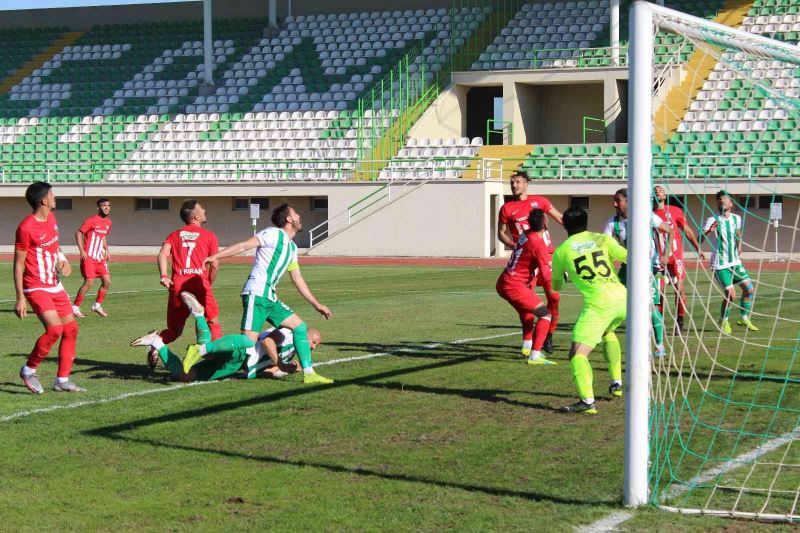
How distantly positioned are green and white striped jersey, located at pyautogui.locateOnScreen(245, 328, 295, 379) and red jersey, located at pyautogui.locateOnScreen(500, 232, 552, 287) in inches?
101

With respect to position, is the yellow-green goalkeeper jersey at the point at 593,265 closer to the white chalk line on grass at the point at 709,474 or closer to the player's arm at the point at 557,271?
the player's arm at the point at 557,271

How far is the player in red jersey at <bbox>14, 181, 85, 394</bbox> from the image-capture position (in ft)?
33.0

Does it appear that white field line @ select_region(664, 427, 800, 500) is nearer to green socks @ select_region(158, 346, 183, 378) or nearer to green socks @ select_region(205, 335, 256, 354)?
green socks @ select_region(205, 335, 256, 354)

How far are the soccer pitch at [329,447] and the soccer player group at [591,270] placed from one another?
1.38 feet

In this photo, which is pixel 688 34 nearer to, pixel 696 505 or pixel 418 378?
pixel 696 505

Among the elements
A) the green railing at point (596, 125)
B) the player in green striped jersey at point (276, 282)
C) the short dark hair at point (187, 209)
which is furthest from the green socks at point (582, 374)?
the green railing at point (596, 125)

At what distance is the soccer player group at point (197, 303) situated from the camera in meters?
10.1

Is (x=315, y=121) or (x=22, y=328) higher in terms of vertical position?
(x=315, y=121)

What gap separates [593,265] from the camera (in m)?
9.25

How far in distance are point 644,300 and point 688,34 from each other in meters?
1.85

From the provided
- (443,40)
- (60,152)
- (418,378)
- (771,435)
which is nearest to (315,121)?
(443,40)

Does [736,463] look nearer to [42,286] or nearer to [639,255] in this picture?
[639,255]

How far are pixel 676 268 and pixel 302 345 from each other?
→ 4.10 metres

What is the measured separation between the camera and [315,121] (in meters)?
42.7
